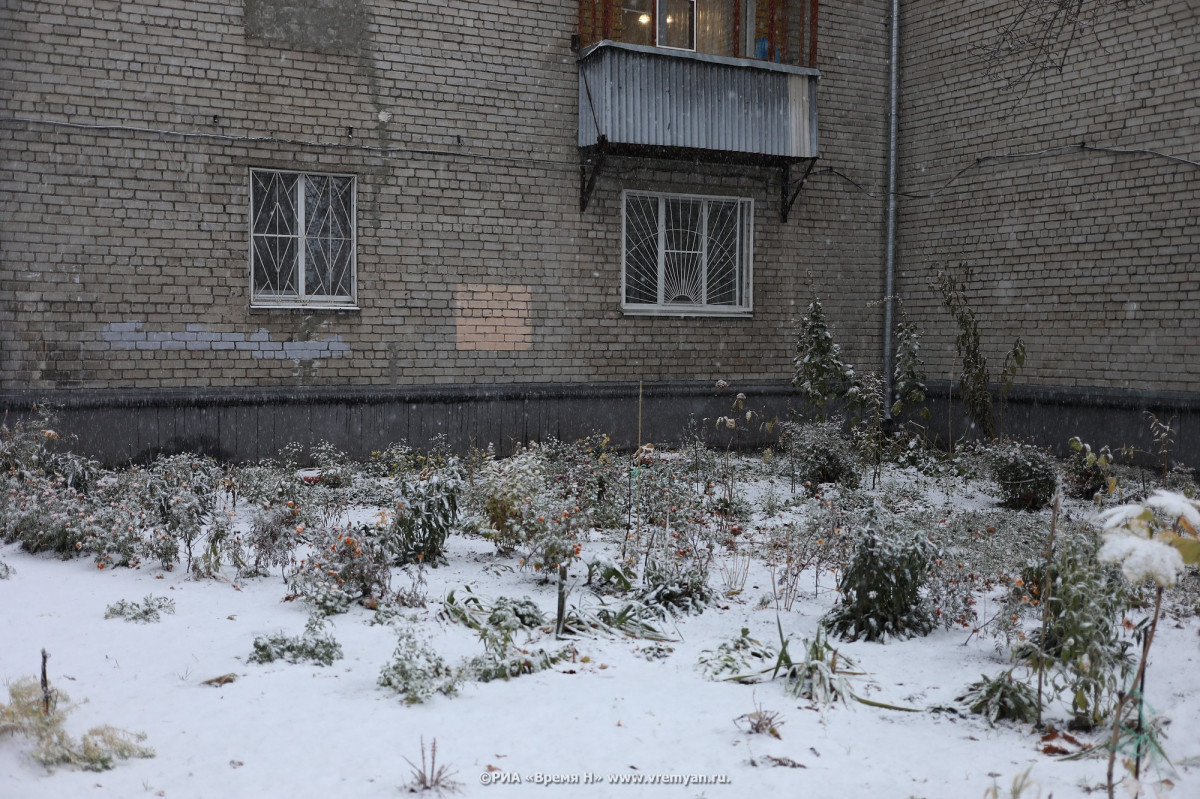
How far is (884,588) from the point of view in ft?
14.2

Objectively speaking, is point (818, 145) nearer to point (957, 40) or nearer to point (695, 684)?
point (957, 40)

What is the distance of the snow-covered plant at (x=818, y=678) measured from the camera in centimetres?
357

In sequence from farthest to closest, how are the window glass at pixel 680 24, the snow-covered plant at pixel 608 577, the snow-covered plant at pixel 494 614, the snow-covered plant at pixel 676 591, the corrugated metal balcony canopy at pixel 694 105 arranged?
the window glass at pixel 680 24
the corrugated metal balcony canopy at pixel 694 105
the snow-covered plant at pixel 608 577
the snow-covered plant at pixel 676 591
the snow-covered plant at pixel 494 614

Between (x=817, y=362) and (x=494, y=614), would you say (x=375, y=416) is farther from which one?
(x=494, y=614)

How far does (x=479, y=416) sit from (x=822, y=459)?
3544 millimetres

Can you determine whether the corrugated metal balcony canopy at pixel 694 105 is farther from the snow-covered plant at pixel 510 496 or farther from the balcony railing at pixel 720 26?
the snow-covered plant at pixel 510 496

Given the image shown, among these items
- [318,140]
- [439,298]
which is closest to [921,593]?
[439,298]

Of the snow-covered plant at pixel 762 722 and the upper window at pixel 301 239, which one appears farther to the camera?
the upper window at pixel 301 239

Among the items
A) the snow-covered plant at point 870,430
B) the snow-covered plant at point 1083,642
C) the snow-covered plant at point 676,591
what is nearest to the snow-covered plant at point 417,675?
the snow-covered plant at point 676,591

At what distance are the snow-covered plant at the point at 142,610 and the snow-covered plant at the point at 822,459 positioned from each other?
524 centimetres

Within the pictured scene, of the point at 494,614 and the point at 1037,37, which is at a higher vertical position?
the point at 1037,37

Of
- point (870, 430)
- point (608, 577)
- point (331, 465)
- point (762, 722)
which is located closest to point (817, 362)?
point (870, 430)

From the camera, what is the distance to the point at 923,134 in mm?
11102

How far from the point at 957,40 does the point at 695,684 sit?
376 inches
